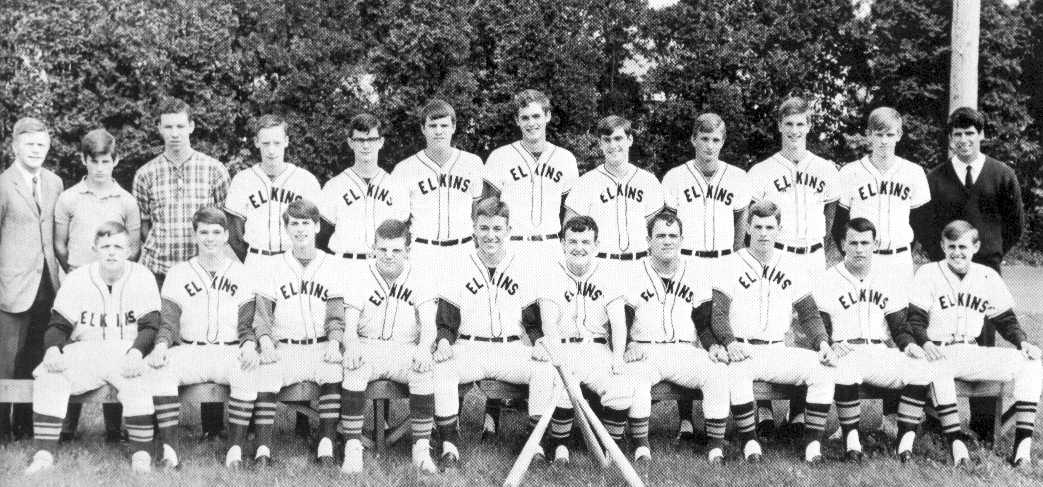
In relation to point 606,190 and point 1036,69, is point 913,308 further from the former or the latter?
point 1036,69

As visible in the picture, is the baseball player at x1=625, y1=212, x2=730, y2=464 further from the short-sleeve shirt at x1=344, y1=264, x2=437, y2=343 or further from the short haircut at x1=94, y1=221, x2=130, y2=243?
the short haircut at x1=94, y1=221, x2=130, y2=243

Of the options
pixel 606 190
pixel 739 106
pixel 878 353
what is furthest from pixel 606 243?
pixel 739 106

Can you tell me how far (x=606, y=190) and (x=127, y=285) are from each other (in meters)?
2.78

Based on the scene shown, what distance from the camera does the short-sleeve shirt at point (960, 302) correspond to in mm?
5180

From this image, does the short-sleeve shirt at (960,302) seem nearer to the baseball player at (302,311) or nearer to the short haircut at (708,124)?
the short haircut at (708,124)

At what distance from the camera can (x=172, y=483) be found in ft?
14.4

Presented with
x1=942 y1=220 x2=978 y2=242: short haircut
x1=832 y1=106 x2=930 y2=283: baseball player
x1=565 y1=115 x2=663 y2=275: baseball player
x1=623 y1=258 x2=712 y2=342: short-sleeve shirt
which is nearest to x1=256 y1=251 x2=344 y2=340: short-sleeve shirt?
x1=565 y1=115 x2=663 y2=275: baseball player

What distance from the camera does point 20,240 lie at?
5070 mm

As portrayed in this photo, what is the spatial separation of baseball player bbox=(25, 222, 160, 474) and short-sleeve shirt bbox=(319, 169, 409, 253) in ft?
3.55

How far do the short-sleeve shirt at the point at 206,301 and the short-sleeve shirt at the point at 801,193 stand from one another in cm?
312

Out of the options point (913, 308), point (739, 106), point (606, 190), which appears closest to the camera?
point (913, 308)

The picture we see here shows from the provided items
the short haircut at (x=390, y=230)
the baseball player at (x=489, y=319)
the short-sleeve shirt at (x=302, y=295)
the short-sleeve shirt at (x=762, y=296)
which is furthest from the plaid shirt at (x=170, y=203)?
the short-sleeve shirt at (x=762, y=296)

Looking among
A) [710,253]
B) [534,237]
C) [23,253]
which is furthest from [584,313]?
[23,253]

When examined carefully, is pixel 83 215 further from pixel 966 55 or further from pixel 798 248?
pixel 966 55
